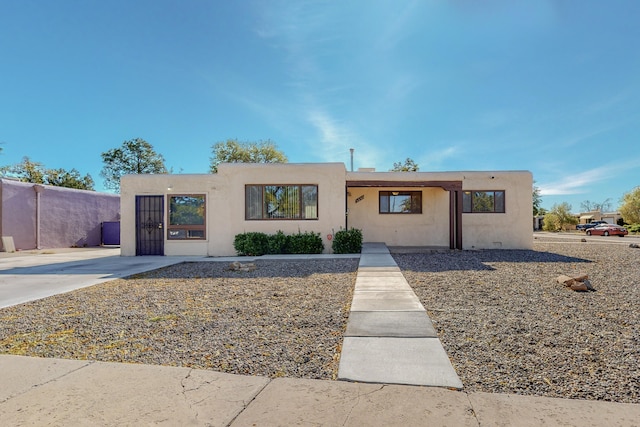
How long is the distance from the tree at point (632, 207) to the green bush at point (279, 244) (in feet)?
156

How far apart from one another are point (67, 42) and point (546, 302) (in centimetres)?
1889

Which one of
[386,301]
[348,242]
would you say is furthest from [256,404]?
[348,242]

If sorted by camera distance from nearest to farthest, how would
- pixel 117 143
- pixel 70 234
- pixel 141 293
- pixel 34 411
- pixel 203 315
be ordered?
pixel 34 411
pixel 203 315
pixel 141 293
pixel 70 234
pixel 117 143

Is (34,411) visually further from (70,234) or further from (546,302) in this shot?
(70,234)

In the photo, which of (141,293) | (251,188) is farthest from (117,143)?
(141,293)

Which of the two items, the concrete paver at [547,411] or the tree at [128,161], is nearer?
the concrete paver at [547,411]

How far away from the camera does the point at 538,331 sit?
4047mm

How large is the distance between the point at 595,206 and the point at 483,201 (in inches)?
2891

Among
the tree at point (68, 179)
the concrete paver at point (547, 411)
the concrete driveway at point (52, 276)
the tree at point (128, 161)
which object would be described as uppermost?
the tree at point (128, 161)

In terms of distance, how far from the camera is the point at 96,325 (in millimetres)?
4539

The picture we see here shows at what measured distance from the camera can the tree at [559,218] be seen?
4356cm

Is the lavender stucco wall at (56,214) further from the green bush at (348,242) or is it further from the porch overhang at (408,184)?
the porch overhang at (408,184)

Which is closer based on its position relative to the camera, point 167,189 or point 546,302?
point 546,302

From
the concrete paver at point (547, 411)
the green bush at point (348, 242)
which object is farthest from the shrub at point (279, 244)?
the concrete paver at point (547, 411)
